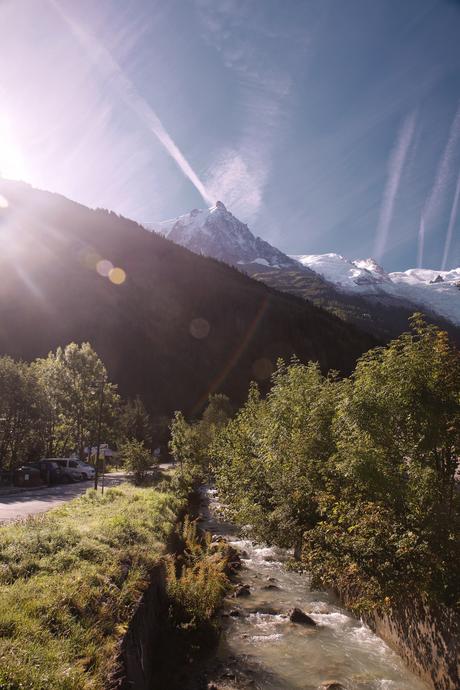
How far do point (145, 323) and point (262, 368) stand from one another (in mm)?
51225

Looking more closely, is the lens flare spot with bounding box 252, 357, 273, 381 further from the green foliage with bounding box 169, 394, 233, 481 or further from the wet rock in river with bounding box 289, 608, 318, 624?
the wet rock in river with bounding box 289, 608, 318, 624

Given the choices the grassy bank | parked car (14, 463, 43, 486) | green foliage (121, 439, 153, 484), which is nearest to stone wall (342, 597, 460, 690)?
the grassy bank

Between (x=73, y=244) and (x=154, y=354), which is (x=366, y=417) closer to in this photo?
(x=154, y=354)

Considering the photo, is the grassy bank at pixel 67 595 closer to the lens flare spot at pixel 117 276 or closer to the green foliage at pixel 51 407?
the green foliage at pixel 51 407

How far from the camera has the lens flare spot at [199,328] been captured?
184m

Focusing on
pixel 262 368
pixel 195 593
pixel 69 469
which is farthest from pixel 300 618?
pixel 262 368

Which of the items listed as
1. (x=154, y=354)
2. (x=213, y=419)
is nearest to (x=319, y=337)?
(x=154, y=354)

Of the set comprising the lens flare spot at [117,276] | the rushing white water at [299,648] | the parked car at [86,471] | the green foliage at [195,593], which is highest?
the lens flare spot at [117,276]

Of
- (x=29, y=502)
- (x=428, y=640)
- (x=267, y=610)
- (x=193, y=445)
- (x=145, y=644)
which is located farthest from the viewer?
(x=193, y=445)

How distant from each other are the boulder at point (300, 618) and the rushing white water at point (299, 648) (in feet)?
0.76

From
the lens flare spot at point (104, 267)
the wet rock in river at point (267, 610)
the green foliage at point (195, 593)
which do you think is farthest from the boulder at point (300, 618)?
the lens flare spot at point (104, 267)

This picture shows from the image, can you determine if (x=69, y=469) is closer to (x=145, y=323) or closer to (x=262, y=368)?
(x=262, y=368)

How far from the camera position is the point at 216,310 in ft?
632

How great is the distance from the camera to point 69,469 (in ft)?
151
